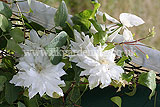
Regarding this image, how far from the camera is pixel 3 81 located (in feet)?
1.01

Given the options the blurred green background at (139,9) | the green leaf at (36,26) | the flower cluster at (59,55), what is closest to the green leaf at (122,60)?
the flower cluster at (59,55)

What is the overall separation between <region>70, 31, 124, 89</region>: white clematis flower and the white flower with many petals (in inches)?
1.1

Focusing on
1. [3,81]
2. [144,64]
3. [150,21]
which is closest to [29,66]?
[3,81]

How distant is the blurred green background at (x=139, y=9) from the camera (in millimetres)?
2020

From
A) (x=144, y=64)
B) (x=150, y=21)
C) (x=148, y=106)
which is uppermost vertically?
(x=144, y=64)

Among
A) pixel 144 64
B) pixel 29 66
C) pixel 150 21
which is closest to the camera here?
pixel 29 66

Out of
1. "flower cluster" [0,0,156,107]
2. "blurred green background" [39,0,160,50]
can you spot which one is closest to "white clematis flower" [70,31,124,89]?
"flower cluster" [0,0,156,107]

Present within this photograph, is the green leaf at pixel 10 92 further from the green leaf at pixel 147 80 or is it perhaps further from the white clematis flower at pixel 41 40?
the green leaf at pixel 147 80

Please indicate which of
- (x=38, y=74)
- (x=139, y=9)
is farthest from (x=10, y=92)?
(x=139, y=9)

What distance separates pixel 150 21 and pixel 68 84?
7.89 ft

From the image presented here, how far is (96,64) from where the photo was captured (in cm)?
30

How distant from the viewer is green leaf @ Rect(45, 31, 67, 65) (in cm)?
29

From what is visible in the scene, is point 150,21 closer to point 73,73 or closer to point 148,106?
point 148,106

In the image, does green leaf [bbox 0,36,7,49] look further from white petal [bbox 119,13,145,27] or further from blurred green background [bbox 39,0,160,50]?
blurred green background [bbox 39,0,160,50]
